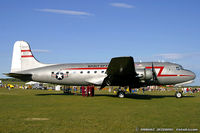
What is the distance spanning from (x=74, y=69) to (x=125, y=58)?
839cm

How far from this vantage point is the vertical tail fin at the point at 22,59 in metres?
28.6

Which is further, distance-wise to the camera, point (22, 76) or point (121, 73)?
point (22, 76)

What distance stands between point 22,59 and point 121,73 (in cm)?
1408

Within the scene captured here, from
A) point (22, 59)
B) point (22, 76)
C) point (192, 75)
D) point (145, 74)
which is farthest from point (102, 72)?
point (22, 59)

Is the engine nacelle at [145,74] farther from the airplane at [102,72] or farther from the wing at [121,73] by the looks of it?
the wing at [121,73]

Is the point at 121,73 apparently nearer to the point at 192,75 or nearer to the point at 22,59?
the point at 192,75

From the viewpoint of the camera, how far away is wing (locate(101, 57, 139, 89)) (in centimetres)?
2086

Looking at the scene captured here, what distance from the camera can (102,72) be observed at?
1004 inches

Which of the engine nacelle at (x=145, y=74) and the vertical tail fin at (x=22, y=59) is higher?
the vertical tail fin at (x=22, y=59)

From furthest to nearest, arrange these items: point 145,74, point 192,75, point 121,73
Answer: point 192,75 → point 145,74 → point 121,73

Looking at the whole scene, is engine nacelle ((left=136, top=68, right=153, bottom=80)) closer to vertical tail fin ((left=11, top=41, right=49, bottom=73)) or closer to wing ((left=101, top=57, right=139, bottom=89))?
wing ((left=101, top=57, right=139, bottom=89))

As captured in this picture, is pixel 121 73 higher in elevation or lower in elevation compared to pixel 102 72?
lower

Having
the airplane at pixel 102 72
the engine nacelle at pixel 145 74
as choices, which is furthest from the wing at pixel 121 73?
the engine nacelle at pixel 145 74

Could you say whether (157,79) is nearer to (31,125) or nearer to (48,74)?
(48,74)
